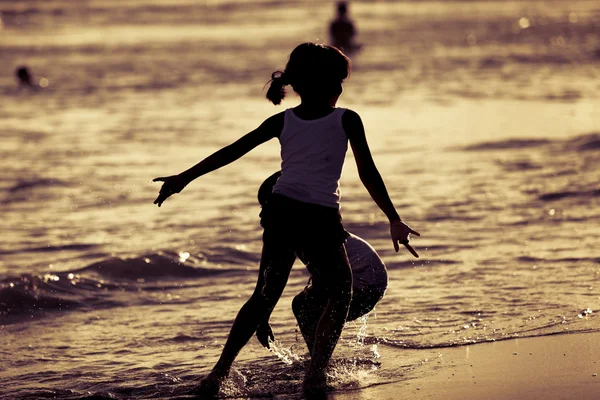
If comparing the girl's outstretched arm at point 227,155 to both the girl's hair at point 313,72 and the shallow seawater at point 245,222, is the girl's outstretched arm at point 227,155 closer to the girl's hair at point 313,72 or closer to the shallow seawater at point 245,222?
the girl's hair at point 313,72

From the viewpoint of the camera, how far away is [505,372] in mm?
5352

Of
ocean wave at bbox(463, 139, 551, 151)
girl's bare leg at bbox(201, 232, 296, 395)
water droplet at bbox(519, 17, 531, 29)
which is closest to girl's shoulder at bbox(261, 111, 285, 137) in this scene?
girl's bare leg at bbox(201, 232, 296, 395)

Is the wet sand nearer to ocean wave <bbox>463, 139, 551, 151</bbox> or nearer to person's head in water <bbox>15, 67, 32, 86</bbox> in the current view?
ocean wave <bbox>463, 139, 551, 151</bbox>

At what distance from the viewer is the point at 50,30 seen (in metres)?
43.2

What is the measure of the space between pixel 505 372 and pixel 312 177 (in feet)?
4.44

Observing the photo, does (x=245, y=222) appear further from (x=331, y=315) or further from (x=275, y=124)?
(x=275, y=124)

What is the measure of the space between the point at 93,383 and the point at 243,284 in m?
2.33

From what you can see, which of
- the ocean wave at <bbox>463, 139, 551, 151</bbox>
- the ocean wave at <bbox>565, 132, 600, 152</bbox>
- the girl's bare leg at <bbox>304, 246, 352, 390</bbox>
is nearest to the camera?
the girl's bare leg at <bbox>304, 246, 352, 390</bbox>

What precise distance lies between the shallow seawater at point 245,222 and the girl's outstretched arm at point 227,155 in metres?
1.04

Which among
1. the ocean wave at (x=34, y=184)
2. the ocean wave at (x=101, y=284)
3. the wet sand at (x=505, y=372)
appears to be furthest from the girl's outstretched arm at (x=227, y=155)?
the ocean wave at (x=34, y=184)

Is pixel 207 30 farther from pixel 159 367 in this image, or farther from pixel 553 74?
pixel 159 367

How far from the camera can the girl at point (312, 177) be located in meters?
5.04

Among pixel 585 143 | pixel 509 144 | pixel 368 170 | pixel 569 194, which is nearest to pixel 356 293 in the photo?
pixel 368 170

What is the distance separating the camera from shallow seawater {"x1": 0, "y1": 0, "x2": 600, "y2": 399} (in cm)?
620
